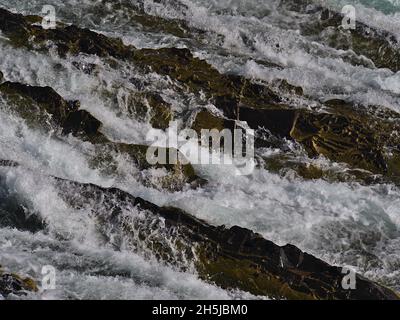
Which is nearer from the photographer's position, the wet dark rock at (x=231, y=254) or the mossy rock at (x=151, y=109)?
the wet dark rock at (x=231, y=254)

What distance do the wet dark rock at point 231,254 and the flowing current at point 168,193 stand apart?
25 centimetres

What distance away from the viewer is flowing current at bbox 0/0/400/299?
1193 centimetres

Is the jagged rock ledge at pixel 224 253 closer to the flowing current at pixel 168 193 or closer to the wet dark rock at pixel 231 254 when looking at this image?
the wet dark rock at pixel 231 254

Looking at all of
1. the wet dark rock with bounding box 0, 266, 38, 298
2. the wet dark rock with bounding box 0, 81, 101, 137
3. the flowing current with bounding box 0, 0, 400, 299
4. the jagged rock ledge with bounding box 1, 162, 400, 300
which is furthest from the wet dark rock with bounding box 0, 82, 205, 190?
the wet dark rock with bounding box 0, 266, 38, 298

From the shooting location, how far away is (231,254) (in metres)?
12.1

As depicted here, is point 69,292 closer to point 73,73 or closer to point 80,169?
point 80,169

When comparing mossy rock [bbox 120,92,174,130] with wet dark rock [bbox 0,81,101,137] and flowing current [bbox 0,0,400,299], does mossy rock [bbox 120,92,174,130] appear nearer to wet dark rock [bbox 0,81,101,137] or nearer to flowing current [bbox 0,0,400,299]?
flowing current [bbox 0,0,400,299]

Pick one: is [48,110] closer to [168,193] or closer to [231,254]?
[168,193]

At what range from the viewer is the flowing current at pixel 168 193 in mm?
11930

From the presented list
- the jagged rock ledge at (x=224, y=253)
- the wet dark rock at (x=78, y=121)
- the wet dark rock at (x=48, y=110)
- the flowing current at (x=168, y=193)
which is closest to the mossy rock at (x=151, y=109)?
the wet dark rock at (x=78, y=121)

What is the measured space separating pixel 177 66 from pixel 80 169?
3487mm
